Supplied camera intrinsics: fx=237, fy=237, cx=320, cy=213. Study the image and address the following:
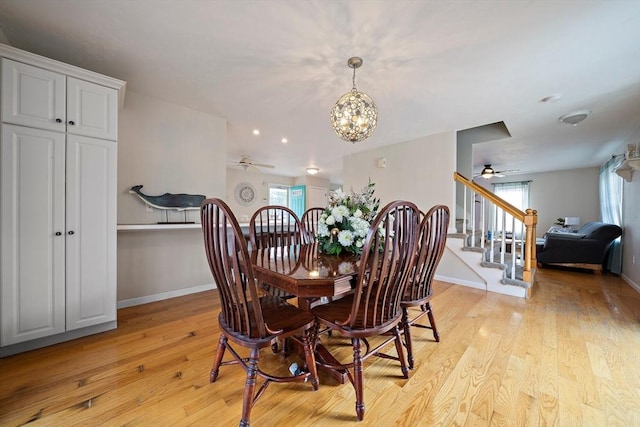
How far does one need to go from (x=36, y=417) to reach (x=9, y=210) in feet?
4.31

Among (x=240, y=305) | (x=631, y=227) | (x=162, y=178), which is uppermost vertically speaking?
(x=162, y=178)

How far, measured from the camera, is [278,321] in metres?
1.25

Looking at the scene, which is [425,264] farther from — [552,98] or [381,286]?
[552,98]

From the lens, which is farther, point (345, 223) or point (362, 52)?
point (362, 52)

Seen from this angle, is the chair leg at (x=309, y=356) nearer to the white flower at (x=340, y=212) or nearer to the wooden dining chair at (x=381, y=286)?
the wooden dining chair at (x=381, y=286)

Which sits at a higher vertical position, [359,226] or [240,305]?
[359,226]

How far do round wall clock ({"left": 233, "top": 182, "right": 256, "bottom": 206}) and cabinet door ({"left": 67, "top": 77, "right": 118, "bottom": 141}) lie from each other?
4.87m

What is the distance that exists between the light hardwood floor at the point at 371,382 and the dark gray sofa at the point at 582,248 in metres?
2.49

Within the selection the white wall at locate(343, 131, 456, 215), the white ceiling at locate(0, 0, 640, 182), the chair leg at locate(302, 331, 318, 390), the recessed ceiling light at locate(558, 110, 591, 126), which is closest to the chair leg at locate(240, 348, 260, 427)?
the chair leg at locate(302, 331, 318, 390)

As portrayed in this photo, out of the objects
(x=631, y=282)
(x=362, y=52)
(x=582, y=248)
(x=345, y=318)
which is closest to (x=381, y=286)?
(x=345, y=318)

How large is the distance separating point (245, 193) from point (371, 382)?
631 cm

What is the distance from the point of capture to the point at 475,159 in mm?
5422

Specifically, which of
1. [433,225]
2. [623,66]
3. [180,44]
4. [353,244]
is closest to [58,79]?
[180,44]

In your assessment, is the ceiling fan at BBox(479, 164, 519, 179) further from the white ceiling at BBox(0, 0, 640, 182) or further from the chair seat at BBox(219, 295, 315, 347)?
the chair seat at BBox(219, 295, 315, 347)
